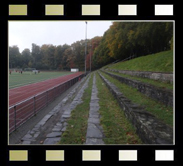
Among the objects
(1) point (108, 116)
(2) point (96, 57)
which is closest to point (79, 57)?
(2) point (96, 57)

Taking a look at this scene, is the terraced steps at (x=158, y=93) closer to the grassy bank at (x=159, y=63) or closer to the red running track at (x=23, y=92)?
the grassy bank at (x=159, y=63)

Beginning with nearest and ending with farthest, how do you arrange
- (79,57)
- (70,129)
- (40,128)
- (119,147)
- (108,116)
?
(119,147)
(70,129)
(40,128)
(108,116)
(79,57)

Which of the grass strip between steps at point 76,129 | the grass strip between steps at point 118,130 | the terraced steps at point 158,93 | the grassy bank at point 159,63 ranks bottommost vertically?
the grass strip between steps at point 76,129

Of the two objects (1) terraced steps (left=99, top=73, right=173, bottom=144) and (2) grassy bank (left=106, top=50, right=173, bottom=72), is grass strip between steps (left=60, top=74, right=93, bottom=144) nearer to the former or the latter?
(1) terraced steps (left=99, top=73, right=173, bottom=144)

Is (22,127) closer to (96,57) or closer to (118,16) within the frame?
(118,16)

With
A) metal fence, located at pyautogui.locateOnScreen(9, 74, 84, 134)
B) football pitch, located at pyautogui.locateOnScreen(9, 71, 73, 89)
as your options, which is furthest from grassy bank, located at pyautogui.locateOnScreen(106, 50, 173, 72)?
football pitch, located at pyautogui.locateOnScreen(9, 71, 73, 89)

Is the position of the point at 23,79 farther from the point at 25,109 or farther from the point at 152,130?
the point at 152,130

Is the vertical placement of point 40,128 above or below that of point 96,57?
below

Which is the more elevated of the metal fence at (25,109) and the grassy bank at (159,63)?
the grassy bank at (159,63)

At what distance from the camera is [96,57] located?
6028 cm

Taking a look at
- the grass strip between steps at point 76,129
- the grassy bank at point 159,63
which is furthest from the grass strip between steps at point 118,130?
the grassy bank at point 159,63

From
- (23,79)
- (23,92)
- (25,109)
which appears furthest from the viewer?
(23,79)

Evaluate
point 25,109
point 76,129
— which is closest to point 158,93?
point 76,129
